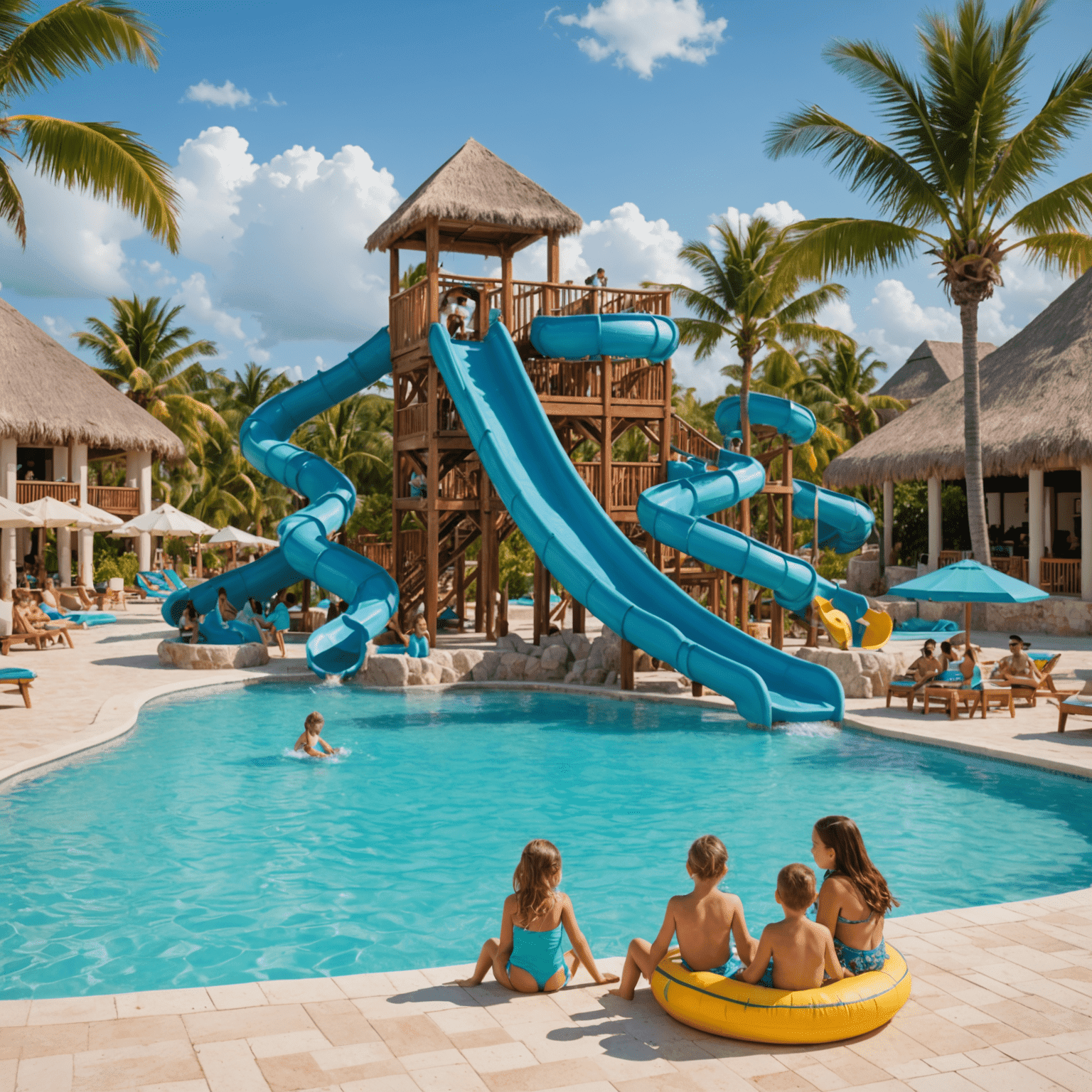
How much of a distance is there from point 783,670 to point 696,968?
30.3 ft

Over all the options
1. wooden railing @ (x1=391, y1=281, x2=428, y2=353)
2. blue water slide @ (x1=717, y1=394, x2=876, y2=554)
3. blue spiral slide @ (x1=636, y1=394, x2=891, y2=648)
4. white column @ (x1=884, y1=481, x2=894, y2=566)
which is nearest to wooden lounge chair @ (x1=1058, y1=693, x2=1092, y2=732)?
blue spiral slide @ (x1=636, y1=394, x2=891, y2=648)

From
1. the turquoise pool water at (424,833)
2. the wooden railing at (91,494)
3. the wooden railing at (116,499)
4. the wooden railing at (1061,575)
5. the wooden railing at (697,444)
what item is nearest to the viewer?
the turquoise pool water at (424,833)

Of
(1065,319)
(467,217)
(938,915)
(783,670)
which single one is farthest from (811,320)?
(938,915)

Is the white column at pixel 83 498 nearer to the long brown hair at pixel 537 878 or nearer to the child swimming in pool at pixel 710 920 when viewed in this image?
the long brown hair at pixel 537 878

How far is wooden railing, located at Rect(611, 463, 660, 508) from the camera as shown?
18.1m

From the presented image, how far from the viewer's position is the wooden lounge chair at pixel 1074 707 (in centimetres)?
1146

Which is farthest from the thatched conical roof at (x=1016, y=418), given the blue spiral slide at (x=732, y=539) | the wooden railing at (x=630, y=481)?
the wooden railing at (x=630, y=481)

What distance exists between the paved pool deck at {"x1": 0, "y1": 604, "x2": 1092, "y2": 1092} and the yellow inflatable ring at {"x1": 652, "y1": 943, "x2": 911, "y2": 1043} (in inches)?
2.2

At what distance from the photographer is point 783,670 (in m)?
13.5

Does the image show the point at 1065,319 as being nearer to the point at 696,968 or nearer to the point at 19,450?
the point at 696,968

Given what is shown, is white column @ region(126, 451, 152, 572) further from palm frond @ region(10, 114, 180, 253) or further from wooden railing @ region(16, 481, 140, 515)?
palm frond @ region(10, 114, 180, 253)

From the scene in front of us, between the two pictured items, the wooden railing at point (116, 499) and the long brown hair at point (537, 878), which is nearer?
the long brown hair at point (537, 878)

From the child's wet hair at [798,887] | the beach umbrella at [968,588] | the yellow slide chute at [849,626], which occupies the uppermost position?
the beach umbrella at [968,588]

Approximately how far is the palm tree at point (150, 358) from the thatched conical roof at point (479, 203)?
20.6 metres
